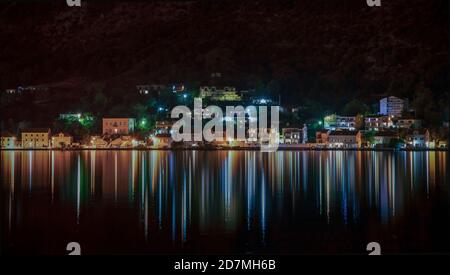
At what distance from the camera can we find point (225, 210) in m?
7.80

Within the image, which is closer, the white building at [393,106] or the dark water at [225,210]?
the dark water at [225,210]

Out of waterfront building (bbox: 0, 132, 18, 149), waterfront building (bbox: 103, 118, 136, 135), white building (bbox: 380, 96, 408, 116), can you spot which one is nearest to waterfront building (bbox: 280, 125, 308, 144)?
white building (bbox: 380, 96, 408, 116)

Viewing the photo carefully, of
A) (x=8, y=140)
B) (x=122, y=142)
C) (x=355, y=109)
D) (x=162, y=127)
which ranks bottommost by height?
(x=122, y=142)

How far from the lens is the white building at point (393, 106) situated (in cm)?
2333

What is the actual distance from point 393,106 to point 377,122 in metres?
1.22

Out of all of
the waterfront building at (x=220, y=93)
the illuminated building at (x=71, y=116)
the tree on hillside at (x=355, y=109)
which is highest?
the waterfront building at (x=220, y=93)

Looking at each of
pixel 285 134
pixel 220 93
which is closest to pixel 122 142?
pixel 220 93

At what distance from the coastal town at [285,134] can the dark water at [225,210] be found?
863 centimetres

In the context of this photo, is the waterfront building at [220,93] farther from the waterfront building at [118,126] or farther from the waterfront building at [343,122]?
the waterfront building at [343,122]

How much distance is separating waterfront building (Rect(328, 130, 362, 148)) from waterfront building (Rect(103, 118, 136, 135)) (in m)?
6.37

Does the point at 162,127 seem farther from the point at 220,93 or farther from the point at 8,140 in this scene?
the point at 8,140

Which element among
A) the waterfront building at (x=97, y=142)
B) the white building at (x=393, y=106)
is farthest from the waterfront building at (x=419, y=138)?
the waterfront building at (x=97, y=142)

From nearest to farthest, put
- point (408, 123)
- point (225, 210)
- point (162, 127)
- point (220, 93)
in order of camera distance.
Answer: point (225, 210) < point (408, 123) < point (162, 127) < point (220, 93)

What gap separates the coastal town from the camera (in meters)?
21.6
